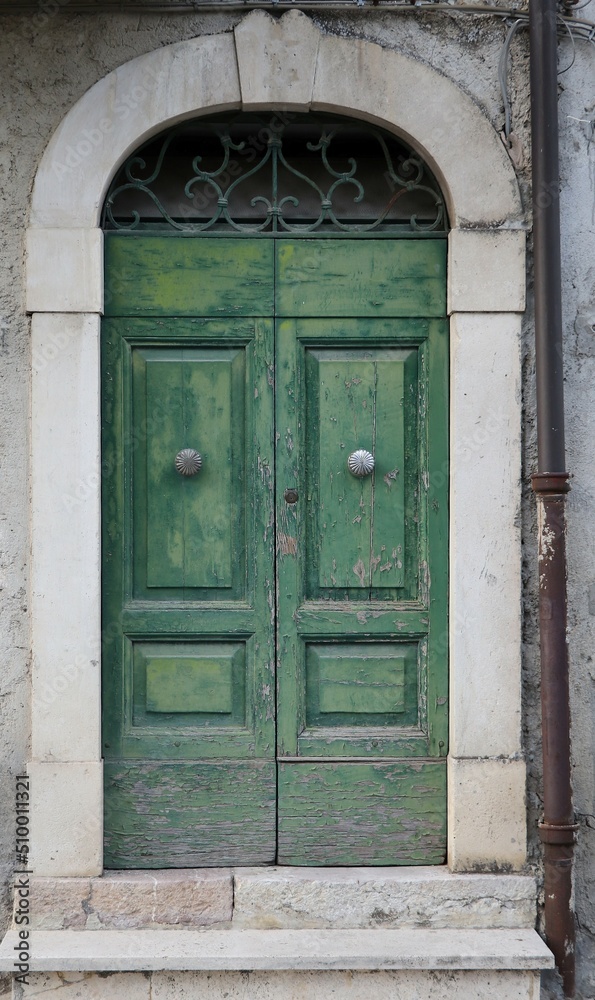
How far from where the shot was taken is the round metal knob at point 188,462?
3545 mm

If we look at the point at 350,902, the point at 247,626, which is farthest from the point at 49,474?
the point at 350,902

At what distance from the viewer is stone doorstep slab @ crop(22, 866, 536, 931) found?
3.39 m

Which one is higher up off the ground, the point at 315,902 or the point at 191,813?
the point at 191,813

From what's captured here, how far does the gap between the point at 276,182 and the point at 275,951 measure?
2.99m

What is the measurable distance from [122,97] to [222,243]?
67 cm

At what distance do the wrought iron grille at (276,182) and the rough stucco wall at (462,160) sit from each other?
1.05 ft

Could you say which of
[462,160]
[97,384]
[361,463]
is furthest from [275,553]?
[462,160]

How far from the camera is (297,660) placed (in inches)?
140

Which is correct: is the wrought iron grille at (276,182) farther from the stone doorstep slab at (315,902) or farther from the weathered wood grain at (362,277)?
the stone doorstep slab at (315,902)

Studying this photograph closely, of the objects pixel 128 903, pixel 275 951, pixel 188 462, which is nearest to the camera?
pixel 275 951

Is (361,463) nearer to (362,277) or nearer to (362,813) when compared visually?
(362,277)

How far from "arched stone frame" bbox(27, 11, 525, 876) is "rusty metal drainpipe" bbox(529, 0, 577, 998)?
0.11 meters

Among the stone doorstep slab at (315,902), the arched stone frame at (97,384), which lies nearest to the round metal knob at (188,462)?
the arched stone frame at (97,384)

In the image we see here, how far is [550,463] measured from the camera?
3.39 m
